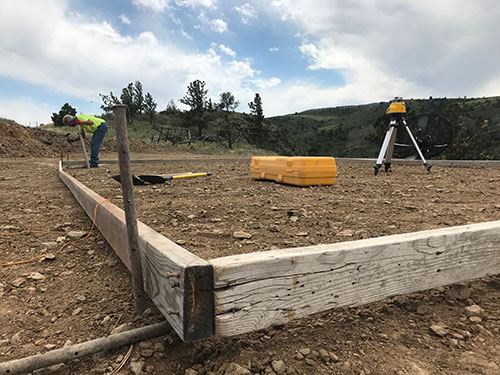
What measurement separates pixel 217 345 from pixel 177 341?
0.17 meters

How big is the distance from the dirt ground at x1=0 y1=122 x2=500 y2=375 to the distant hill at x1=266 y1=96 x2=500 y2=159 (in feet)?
72.7

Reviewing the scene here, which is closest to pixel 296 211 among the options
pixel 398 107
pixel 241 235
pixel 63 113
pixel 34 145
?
pixel 241 235

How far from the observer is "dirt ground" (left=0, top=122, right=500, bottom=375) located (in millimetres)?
1155

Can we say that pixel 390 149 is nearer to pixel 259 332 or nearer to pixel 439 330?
pixel 439 330

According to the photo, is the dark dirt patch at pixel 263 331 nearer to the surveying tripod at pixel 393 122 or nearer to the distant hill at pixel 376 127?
the surveying tripod at pixel 393 122

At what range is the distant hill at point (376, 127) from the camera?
1404 inches

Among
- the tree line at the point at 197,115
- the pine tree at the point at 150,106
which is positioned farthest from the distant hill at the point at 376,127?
the pine tree at the point at 150,106

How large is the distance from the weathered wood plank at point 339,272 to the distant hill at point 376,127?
75.7ft

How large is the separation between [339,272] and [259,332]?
447mm

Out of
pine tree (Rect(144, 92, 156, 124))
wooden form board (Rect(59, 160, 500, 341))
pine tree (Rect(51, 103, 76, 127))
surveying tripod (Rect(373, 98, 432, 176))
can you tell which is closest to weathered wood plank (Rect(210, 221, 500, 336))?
wooden form board (Rect(59, 160, 500, 341))

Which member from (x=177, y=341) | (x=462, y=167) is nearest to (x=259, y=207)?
(x=177, y=341)

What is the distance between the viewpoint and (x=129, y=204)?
1.31 m

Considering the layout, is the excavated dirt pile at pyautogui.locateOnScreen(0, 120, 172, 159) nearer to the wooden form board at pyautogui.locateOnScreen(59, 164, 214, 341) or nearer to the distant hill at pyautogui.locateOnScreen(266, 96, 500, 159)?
the wooden form board at pyautogui.locateOnScreen(59, 164, 214, 341)

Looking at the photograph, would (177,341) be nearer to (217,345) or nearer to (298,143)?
(217,345)
